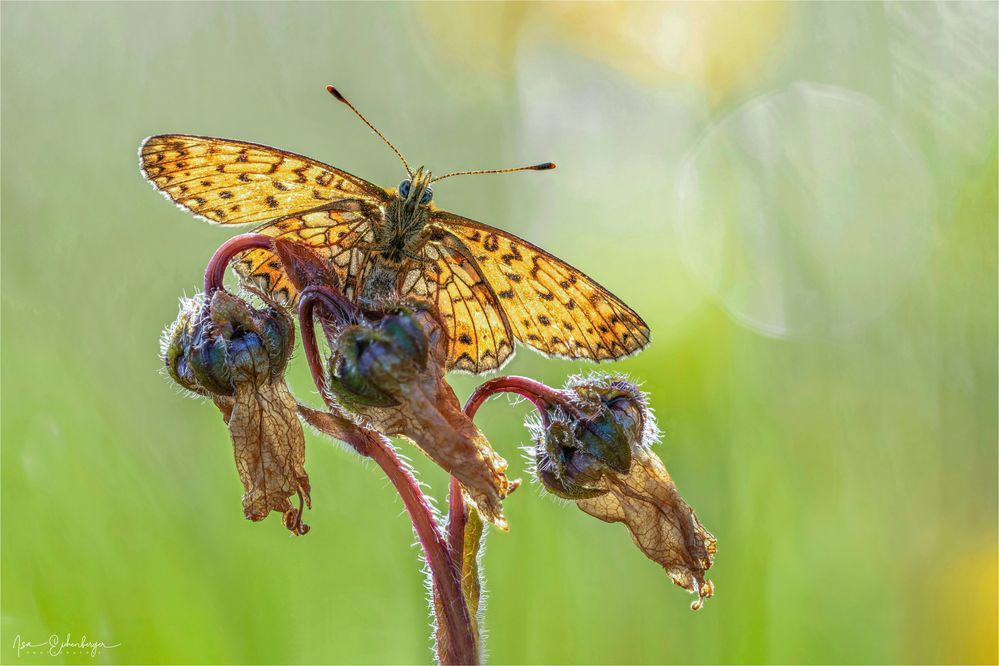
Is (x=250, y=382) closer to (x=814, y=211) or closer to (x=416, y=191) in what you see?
(x=416, y=191)

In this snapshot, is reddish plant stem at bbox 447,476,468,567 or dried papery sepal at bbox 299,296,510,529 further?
reddish plant stem at bbox 447,476,468,567

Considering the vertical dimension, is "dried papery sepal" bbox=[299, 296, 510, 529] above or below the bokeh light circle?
below

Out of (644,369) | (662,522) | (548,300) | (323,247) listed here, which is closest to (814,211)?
(644,369)

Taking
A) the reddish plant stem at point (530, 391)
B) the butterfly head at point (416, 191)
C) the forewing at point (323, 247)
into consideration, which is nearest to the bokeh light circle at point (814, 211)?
the reddish plant stem at point (530, 391)

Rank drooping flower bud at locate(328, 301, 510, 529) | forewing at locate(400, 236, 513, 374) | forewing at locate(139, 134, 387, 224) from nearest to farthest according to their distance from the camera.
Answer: drooping flower bud at locate(328, 301, 510, 529) < forewing at locate(139, 134, 387, 224) < forewing at locate(400, 236, 513, 374)
